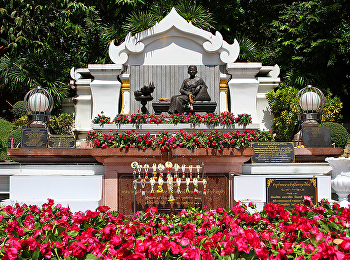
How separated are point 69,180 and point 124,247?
4.96 meters

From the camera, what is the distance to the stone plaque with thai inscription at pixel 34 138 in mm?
9406

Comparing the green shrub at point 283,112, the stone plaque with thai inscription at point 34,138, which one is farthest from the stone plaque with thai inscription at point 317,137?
the stone plaque with thai inscription at point 34,138

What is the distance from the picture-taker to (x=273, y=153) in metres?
8.13

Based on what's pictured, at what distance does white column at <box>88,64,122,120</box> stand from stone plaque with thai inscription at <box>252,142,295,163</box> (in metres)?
6.76

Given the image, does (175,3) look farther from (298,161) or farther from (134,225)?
(134,225)

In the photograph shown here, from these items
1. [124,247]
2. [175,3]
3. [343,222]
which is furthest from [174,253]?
[175,3]

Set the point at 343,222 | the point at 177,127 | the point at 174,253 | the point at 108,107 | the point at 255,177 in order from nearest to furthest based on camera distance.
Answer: the point at 174,253, the point at 343,222, the point at 255,177, the point at 177,127, the point at 108,107

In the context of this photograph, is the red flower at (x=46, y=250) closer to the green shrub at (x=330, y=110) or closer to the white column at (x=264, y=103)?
the white column at (x=264, y=103)

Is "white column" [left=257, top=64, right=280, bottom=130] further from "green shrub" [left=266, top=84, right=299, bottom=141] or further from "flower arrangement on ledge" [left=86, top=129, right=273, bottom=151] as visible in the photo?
"flower arrangement on ledge" [left=86, top=129, right=273, bottom=151]

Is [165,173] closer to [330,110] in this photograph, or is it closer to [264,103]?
[264,103]

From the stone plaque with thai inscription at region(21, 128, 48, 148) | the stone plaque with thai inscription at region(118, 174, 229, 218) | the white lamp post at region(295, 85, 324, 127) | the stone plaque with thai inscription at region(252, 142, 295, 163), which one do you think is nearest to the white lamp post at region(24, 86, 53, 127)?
the stone plaque with thai inscription at region(21, 128, 48, 148)

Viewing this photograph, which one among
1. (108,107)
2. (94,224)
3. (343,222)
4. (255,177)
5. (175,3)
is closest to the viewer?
(343,222)

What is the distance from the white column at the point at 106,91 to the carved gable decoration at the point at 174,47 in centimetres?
55

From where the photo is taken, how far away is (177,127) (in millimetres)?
10648
